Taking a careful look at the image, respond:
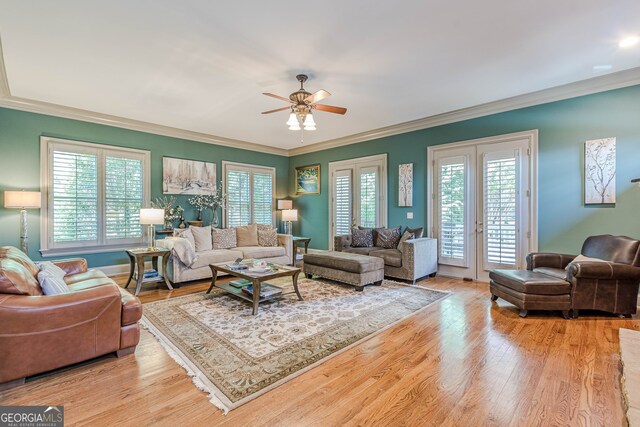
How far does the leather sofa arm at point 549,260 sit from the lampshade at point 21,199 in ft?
22.7

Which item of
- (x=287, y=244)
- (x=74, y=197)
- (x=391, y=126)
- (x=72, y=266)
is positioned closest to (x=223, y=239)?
(x=287, y=244)

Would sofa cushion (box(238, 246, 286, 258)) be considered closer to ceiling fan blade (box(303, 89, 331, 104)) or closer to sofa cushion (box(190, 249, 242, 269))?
sofa cushion (box(190, 249, 242, 269))

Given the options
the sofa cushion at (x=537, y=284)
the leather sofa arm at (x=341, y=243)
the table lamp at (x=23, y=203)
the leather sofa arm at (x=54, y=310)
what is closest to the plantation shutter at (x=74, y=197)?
the table lamp at (x=23, y=203)

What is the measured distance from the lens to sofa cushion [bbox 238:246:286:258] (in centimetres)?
537

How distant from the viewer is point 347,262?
Result: 14.4 ft

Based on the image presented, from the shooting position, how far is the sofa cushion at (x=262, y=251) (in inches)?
212

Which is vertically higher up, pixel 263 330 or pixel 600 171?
pixel 600 171

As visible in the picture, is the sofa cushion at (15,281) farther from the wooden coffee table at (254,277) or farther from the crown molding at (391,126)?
the crown molding at (391,126)

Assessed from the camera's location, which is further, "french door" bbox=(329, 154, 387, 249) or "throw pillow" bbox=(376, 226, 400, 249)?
"french door" bbox=(329, 154, 387, 249)

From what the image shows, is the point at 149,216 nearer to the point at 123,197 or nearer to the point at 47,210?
the point at 123,197

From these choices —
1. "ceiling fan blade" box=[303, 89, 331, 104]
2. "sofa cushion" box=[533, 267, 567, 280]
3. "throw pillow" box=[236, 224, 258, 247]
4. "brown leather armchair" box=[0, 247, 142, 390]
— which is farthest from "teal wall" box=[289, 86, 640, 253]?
"brown leather armchair" box=[0, 247, 142, 390]

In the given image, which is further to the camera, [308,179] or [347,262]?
[308,179]

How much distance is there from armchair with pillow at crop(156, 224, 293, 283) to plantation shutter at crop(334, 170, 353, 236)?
4.76ft

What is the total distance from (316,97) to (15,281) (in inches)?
123
